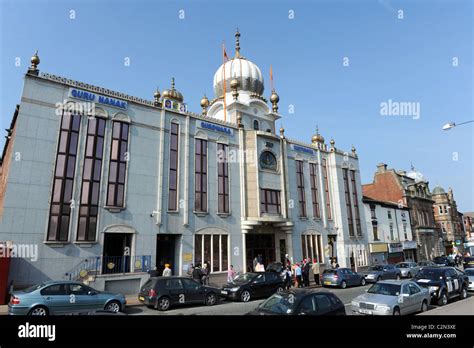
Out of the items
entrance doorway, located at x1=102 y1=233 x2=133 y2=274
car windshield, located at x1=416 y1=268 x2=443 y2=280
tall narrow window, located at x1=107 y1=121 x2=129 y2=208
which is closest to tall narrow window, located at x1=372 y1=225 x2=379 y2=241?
car windshield, located at x1=416 y1=268 x2=443 y2=280

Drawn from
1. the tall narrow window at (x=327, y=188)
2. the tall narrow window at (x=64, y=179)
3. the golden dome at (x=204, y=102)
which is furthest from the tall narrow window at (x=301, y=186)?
the tall narrow window at (x=64, y=179)

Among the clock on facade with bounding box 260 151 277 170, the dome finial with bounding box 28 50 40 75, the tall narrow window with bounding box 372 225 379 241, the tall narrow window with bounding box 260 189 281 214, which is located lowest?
the tall narrow window with bounding box 372 225 379 241

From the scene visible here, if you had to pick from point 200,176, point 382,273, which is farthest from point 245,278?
point 382,273

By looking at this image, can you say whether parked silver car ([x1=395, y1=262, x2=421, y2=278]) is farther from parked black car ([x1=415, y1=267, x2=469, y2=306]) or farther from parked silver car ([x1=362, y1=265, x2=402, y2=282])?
parked black car ([x1=415, y1=267, x2=469, y2=306])

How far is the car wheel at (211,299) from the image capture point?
1533 centimetres

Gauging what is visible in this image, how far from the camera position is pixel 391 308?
37.0 ft

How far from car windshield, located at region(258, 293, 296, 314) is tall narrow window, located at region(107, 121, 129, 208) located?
47.5ft

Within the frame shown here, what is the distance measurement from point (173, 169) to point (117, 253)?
7298mm

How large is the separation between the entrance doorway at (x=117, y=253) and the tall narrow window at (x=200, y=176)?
19.0 feet

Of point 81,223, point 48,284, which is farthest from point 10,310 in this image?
point 81,223

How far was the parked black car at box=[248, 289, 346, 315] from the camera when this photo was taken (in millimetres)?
8125

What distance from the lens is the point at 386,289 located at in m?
12.6

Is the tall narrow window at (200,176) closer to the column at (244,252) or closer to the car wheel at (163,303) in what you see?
the column at (244,252)
